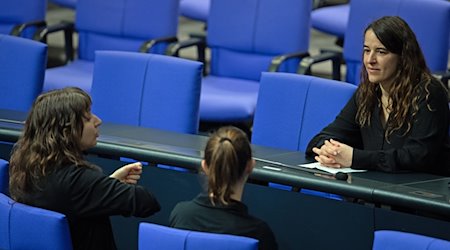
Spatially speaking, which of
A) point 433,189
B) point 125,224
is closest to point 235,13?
point 125,224

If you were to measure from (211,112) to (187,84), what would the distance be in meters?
0.71

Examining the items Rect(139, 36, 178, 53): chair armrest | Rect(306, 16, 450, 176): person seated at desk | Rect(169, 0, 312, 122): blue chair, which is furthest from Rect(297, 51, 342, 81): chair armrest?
Rect(306, 16, 450, 176): person seated at desk

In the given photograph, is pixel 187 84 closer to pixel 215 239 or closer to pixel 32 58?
pixel 32 58

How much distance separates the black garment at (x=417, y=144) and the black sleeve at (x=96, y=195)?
2.85ft

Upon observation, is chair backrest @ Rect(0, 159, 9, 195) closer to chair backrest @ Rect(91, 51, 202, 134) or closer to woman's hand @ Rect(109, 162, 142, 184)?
woman's hand @ Rect(109, 162, 142, 184)

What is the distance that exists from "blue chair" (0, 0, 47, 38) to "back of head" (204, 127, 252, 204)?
10.9 feet

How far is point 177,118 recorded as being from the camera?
4441mm

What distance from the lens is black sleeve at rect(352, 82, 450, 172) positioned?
354 cm

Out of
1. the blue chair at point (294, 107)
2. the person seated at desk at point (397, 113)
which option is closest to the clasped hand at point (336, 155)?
the person seated at desk at point (397, 113)

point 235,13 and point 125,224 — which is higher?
point 235,13

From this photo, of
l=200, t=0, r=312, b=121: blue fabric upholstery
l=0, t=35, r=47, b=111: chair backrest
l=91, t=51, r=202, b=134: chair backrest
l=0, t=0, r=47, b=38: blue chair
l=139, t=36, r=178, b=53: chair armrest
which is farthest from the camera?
l=0, t=0, r=47, b=38: blue chair

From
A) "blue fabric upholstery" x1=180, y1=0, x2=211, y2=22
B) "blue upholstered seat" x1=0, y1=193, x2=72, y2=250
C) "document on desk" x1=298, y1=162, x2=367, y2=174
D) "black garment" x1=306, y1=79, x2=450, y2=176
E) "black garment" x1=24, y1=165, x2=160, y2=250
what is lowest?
"blue upholstered seat" x1=0, y1=193, x2=72, y2=250

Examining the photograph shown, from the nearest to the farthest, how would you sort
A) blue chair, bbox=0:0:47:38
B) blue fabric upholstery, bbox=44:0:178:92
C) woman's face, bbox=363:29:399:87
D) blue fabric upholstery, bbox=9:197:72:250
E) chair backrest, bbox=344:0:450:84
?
blue fabric upholstery, bbox=9:197:72:250 → woman's face, bbox=363:29:399:87 → chair backrest, bbox=344:0:450:84 → blue fabric upholstery, bbox=44:0:178:92 → blue chair, bbox=0:0:47:38

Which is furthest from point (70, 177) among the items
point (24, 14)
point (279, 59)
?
point (24, 14)
